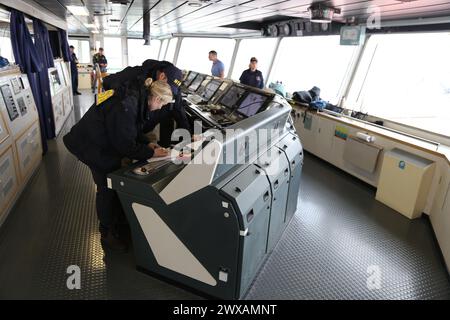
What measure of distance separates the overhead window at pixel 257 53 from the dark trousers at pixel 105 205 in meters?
5.68

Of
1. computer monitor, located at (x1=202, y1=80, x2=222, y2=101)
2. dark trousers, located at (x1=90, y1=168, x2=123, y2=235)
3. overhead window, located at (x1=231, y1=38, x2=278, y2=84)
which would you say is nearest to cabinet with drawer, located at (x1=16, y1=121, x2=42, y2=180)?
dark trousers, located at (x1=90, y1=168, x2=123, y2=235)

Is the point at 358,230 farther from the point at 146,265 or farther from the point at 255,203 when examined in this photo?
the point at 146,265

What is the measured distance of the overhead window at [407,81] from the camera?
374cm

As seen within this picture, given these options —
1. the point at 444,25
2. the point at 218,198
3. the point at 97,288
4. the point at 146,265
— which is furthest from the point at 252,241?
the point at 444,25

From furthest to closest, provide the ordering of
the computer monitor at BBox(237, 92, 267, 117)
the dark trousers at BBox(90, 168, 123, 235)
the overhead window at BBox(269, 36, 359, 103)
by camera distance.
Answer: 1. the overhead window at BBox(269, 36, 359, 103)
2. the computer monitor at BBox(237, 92, 267, 117)
3. the dark trousers at BBox(90, 168, 123, 235)

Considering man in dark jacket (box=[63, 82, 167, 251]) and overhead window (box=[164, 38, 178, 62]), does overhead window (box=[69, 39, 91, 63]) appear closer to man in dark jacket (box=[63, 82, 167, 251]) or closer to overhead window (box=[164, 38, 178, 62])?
overhead window (box=[164, 38, 178, 62])

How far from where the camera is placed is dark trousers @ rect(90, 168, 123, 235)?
88.5 inches

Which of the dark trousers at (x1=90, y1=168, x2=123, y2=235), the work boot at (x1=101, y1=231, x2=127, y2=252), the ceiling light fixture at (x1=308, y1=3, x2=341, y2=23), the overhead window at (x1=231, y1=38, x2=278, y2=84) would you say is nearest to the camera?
the dark trousers at (x1=90, y1=168, x2=123, y2=235)

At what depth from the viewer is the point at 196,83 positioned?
5574 mm

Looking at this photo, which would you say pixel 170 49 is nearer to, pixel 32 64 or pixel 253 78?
pixel 253 78

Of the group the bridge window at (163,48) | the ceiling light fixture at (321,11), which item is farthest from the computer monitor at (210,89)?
the bridge window at (163,48)

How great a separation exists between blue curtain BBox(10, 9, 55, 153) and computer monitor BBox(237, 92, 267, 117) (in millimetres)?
2668

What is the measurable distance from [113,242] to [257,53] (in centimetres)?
669
